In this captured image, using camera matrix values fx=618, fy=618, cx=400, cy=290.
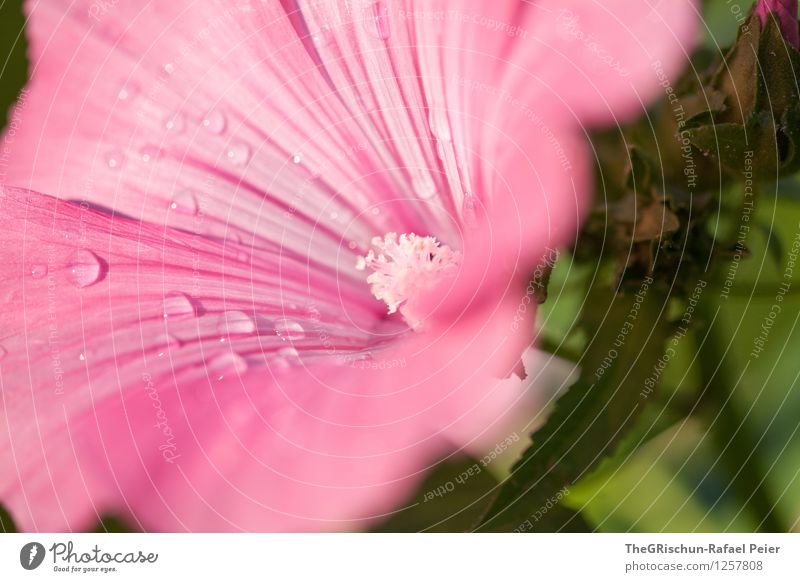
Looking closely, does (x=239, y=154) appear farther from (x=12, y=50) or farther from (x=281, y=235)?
(x=12, y=50)

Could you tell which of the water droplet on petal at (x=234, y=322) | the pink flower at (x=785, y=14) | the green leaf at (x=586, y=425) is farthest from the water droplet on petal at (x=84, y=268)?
the pink flower at (x=785, y=14)

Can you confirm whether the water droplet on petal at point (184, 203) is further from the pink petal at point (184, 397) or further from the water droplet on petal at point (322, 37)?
the water droplet on petal at point (322, 37)

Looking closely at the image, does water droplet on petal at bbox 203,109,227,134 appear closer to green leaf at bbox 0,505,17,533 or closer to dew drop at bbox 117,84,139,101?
dew drop at bbox 117,84,139,101

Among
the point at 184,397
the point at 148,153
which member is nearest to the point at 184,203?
the point at 148,153
